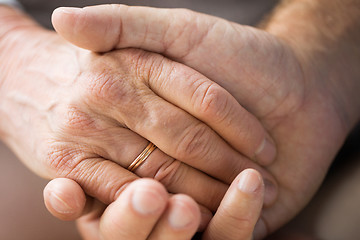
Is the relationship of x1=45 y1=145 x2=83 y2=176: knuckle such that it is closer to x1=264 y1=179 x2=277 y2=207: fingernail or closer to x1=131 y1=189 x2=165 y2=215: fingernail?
x1=131 y1=189 x2=165 y2=215: fingernail

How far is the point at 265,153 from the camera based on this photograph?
2.49ft

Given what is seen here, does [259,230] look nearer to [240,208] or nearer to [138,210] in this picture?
[240,208]

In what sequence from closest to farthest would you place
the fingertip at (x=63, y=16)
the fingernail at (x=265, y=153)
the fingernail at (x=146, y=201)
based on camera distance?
the fingernail at (x=146, y=201) < the fingertip at (x=63, y=16) < the fingernail at (x=265, y=153)

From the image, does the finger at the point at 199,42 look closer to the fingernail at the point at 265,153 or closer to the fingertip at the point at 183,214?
the fingernail at the point at 265,153

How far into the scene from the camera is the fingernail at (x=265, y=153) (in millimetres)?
753

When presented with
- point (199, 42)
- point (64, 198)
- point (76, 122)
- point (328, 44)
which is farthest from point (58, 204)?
point (328, 44)

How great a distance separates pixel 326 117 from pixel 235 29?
0.27 meters

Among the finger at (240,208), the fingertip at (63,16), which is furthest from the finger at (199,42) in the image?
the finger at (240,208)

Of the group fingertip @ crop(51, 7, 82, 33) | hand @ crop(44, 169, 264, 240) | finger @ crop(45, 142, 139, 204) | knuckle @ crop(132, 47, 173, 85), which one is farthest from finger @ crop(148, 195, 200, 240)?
fingertip @ crop(51, 7, 82, 33)

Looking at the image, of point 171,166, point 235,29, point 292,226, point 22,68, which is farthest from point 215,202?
point 22,68

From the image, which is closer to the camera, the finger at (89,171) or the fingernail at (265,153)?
the finger at (89,171)

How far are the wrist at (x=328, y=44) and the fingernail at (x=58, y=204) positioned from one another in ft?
1.75

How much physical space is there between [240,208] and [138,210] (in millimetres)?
164

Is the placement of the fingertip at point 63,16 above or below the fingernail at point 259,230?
above
